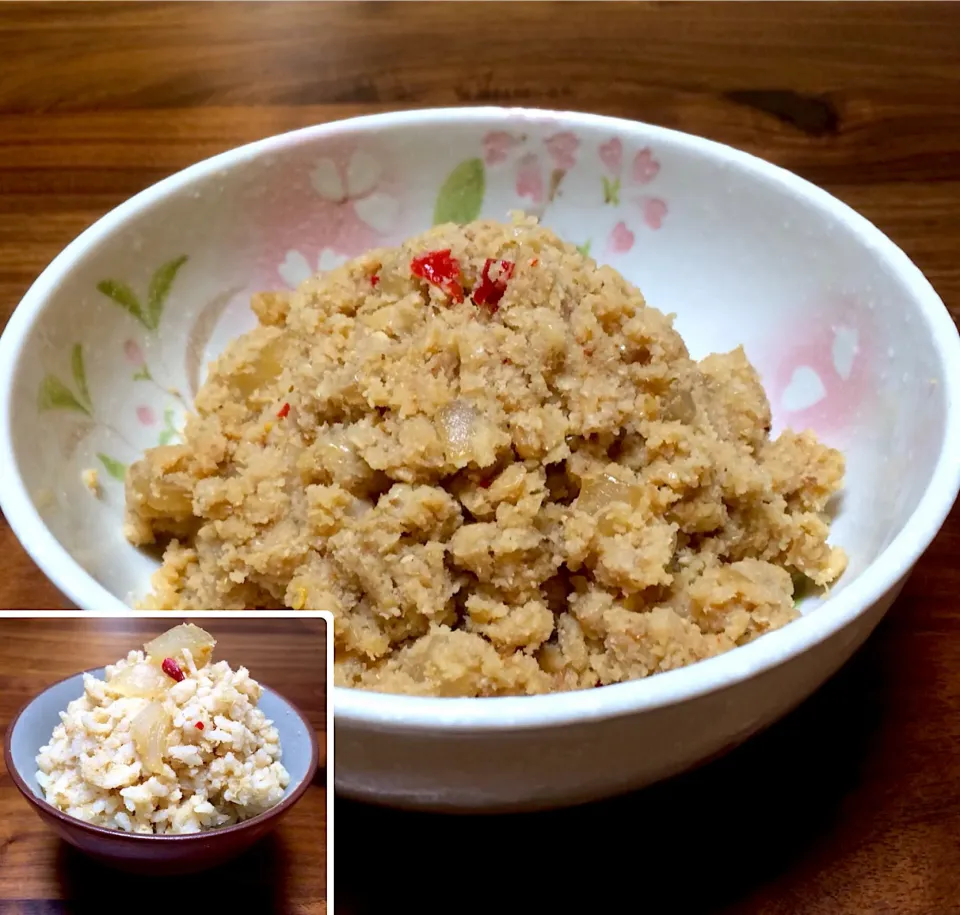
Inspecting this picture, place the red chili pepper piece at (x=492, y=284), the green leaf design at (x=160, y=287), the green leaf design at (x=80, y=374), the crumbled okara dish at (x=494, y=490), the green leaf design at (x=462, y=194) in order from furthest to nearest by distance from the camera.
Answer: the green leaf design at (x=462, y=194)
the green leaf design at (x=160, y=287)
the green leaf design at (x=80, y=374)
the red chili pepper piece at (x=492, y=284)
the crumbled okara dish at (x=494, y=490)

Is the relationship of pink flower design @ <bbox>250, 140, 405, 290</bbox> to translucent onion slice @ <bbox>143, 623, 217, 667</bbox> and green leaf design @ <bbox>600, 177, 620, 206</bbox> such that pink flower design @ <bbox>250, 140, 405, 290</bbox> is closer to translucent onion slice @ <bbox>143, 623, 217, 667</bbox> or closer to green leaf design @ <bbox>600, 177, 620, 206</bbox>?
green leaf design @ <bbox>600, 177, 620, 206</bbox>

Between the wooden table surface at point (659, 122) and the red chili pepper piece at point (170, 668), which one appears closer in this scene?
the red chili pepper piece at point (170, 668)

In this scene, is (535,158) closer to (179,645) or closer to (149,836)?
(179,645)

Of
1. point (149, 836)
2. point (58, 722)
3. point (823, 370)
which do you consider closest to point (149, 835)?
point (149, 836)

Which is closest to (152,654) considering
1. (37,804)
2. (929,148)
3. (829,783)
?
(37,804)

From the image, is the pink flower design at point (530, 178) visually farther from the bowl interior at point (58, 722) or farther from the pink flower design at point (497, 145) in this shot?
the bowl interior at point (58, 722)

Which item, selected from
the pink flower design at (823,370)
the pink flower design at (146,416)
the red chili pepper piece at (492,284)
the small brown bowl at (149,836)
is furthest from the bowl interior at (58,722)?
the pink flower design at (823,370)
